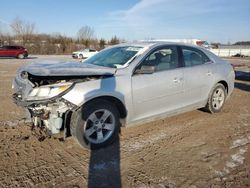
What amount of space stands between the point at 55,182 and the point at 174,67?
295 cm

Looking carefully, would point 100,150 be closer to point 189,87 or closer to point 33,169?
point 33,169

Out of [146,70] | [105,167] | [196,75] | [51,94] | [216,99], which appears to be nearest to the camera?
[105,167]

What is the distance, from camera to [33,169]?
3467 mm

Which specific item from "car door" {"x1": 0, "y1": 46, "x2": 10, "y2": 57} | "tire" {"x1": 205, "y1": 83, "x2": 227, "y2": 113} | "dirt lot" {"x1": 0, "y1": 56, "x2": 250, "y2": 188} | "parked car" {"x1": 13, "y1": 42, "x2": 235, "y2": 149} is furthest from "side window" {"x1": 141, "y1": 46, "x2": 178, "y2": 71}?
"car door" {"x1": 0, "y1": 46, "x2": 10, "y2": 57}

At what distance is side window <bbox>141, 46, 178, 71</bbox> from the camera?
4.66 metres

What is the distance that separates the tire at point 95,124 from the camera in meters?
3.81

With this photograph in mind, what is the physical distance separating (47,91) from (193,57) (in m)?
3.11

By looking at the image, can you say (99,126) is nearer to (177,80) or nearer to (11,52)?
(177,80)

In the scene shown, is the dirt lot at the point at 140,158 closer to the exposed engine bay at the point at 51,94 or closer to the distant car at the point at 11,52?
the exposed engine bay at the point at 51,94

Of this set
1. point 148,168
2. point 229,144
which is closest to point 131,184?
point 148,168

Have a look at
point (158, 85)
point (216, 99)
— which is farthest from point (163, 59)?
point (216, 99)

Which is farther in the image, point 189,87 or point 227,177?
point 189,87

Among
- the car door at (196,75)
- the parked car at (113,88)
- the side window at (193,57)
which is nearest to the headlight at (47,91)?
the parked car at (113,88)

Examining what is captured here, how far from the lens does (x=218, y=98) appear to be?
19.7ft
